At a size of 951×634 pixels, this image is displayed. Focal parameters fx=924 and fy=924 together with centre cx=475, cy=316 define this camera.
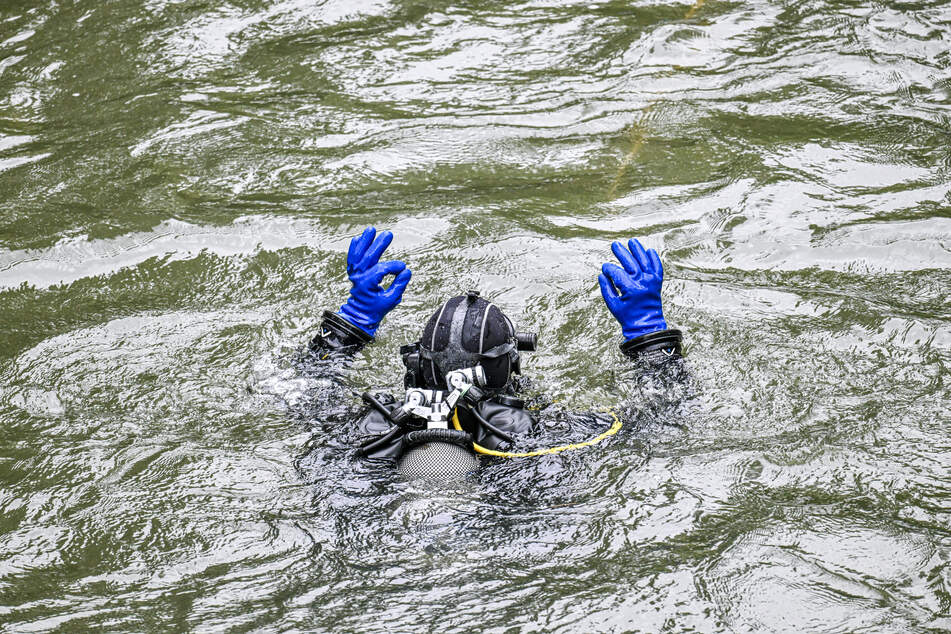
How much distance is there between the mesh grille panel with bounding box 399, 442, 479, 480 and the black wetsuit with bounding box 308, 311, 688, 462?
0.10 metres

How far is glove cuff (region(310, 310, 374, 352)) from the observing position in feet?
14.7

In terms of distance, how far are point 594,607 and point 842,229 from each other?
3.60 meters

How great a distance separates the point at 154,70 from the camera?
7.94 meters

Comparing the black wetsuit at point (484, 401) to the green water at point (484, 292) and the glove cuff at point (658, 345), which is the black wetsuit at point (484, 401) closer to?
the glove cuff at point (658, 345)

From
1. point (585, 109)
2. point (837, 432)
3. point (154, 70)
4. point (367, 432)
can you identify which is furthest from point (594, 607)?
point (154, 70)

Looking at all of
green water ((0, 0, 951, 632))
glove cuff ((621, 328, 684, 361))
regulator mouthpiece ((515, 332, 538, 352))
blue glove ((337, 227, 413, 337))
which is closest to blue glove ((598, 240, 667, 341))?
glove cuff ((621, 328, 684, 361))

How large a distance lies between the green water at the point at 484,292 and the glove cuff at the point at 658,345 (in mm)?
253

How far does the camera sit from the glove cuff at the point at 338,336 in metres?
4.49

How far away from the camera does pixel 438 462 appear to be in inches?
137

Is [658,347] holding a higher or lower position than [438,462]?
lower

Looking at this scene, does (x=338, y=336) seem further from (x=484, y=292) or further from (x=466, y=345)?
(x=484, y=292)

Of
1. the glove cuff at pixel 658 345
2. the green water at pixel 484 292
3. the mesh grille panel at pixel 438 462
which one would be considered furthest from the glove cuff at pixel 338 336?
the glove cuff at pixel 658 345

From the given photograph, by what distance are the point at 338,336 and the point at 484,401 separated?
1.06 metres

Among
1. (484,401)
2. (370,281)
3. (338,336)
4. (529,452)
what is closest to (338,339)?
(338,336)
